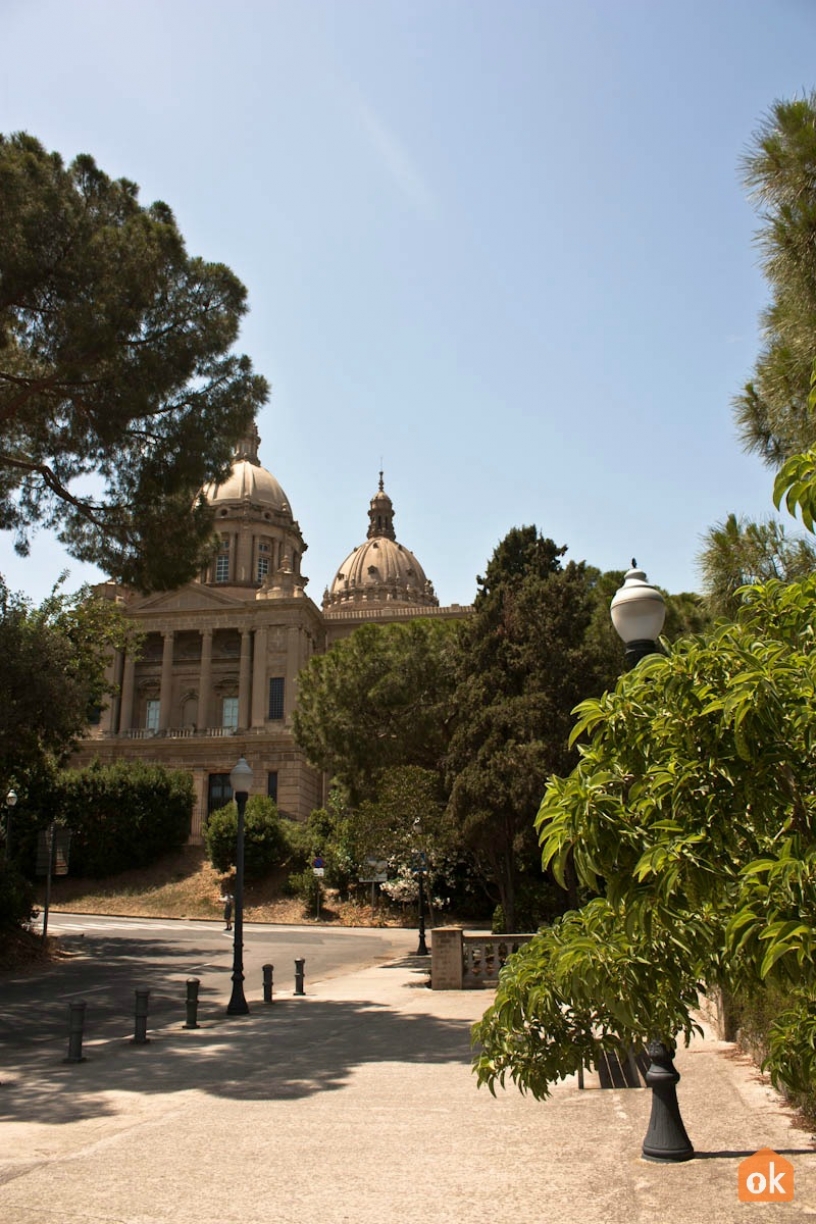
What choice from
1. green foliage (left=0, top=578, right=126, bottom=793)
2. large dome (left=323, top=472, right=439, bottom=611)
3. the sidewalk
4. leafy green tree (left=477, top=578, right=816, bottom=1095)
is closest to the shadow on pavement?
the sidewalk

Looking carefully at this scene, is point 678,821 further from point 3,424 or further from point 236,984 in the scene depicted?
point 3,424

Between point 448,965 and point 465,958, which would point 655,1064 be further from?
point 465,958

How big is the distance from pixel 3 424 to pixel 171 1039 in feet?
39.9

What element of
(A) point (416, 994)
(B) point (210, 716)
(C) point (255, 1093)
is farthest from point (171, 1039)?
(B) point (210, 716)

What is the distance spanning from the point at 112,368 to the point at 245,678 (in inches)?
1868

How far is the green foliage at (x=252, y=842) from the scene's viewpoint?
4194 cm

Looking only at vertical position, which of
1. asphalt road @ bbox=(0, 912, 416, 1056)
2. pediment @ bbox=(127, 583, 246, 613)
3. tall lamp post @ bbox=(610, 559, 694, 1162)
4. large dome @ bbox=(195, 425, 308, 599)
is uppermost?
large dome @ bbox=(195, 425, 308, 599)

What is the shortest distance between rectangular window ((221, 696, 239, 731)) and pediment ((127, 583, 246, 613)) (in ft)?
21.5

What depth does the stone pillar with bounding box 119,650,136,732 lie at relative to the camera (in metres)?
65.4

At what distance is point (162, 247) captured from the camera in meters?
18.9

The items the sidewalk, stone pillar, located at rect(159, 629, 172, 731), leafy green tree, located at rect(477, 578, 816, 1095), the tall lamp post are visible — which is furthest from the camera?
stone pillar, located at rect(159, 629, 172, 731)

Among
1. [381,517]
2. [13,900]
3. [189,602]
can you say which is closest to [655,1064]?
[13,900]

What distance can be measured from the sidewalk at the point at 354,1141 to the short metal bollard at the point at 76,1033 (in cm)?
13

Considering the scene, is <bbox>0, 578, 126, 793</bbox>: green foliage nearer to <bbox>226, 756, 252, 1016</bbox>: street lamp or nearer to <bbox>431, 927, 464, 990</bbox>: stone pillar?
<bbox>226, 756, 252, 1016</bbox>: street lamp
